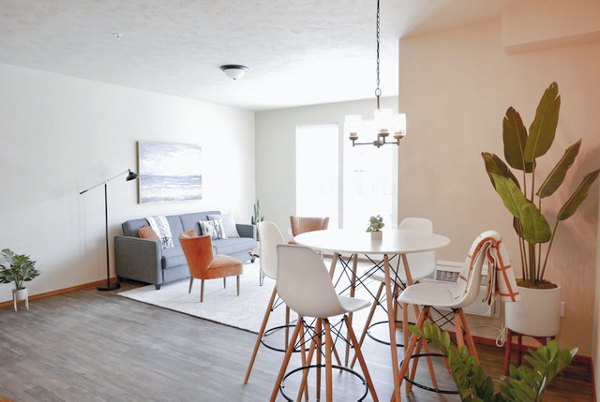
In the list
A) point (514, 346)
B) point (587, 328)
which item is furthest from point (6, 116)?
point (587, 328)

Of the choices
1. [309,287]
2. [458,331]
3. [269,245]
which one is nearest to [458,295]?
[458,331]

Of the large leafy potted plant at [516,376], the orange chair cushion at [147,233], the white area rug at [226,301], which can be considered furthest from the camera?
the orange chair cushion at [147,233]

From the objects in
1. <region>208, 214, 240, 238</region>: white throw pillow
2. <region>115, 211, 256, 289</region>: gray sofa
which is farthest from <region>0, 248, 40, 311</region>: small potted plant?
<region>208, 214, 240, 238</region>: white throw pillow

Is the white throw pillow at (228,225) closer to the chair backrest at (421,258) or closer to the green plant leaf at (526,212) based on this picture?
the chair backrest at (421,258)

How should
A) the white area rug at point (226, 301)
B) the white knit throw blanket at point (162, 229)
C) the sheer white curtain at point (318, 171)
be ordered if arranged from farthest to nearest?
the sheer white curtain at point (318, 171), the white knit throw blanket at point (162, 229), the white area rug at point (226, 301)

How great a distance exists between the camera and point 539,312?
276cm

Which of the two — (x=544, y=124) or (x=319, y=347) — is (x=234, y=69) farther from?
(x=319, y=347)

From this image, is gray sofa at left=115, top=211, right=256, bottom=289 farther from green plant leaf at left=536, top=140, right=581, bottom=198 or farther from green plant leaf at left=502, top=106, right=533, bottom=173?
green plant leaf at left=536, top=140, right=581, bottom=198

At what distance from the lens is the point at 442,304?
89.3 inches

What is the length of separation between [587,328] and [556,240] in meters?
0.65

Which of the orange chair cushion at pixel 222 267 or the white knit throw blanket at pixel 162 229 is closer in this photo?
the orange chair cushion at pixel 222 267

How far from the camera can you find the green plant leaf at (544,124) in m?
2.65

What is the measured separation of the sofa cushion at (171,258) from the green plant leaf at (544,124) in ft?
13.3

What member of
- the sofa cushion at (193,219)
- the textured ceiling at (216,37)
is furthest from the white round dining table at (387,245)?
the sofa cushion at (193,219)
